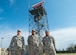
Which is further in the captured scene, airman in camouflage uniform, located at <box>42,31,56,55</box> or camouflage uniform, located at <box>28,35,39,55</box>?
airman in camouflage uniform, located at <box>42,31,56,55</box>

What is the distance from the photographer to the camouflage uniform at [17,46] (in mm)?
→ 9133

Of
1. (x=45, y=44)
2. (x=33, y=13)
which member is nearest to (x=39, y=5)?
(x=33, y=13)

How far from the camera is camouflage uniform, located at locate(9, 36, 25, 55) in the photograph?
913 cm

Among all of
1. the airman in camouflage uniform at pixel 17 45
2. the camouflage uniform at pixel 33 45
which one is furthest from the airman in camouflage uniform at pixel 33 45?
the airman in camouflage uniform at pixel 17 45

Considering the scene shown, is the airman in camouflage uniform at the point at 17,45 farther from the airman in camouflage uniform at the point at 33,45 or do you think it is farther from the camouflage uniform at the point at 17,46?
the airman in camouflage uniform at the point at 33,45

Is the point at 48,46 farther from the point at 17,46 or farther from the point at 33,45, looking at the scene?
the point at 17,46

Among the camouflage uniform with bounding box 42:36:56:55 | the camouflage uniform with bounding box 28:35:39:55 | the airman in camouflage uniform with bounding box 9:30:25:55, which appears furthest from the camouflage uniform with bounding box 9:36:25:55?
the camouflage uniform with bounding box 42:36:56:55

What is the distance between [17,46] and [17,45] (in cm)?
5

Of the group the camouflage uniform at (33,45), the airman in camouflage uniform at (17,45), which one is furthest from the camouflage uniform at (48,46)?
the airman in camouflage uniform at (17,45)

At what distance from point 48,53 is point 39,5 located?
2896 cm

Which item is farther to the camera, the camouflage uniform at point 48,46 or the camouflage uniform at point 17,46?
the camouflage uniform at point 48,46

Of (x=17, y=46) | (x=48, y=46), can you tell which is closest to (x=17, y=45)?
(x=17, y=46)

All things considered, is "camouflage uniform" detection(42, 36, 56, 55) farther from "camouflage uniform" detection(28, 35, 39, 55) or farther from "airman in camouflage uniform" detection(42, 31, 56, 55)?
"camouflage uniform" detection(28, 35, 39, 55)

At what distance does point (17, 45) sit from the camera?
917 centimetres
